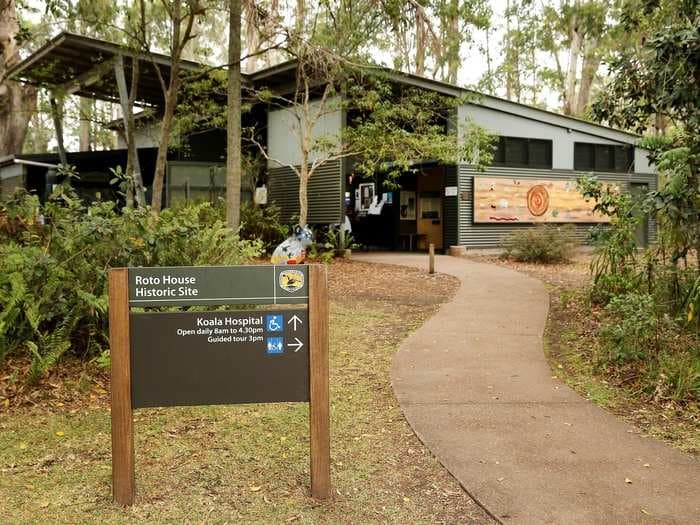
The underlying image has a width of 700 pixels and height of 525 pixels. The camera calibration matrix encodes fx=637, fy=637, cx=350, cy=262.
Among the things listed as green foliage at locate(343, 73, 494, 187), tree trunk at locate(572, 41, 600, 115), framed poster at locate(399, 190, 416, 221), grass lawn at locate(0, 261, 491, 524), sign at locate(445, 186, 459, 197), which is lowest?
grass lawn at locate(0, 261, 491, 524)

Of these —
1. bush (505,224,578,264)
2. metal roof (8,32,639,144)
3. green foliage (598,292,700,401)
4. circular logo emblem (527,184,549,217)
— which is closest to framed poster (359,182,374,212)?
metal roof (8,32,639,144)

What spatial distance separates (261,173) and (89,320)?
49.9 ft

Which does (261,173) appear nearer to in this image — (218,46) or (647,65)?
(647,65)

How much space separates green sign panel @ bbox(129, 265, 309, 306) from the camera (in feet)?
10.6

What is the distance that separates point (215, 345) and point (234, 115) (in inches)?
341

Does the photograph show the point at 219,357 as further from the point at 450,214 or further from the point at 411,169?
the point at 411,169

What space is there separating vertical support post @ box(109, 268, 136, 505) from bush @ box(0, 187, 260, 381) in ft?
6.36

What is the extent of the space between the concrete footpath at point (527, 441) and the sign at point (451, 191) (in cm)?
1126

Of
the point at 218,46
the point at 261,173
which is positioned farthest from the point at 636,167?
the point at 218,46

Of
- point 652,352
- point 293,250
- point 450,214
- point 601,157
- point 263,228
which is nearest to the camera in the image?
point 652,352

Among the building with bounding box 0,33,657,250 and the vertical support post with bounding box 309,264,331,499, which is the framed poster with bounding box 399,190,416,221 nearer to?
the building with bounding box 0,33,657,250

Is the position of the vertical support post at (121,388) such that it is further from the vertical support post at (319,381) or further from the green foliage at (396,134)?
the green foliage at (396,134)

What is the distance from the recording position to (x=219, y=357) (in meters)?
3.36

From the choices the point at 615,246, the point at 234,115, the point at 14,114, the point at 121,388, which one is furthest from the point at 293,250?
the point at 14,114
